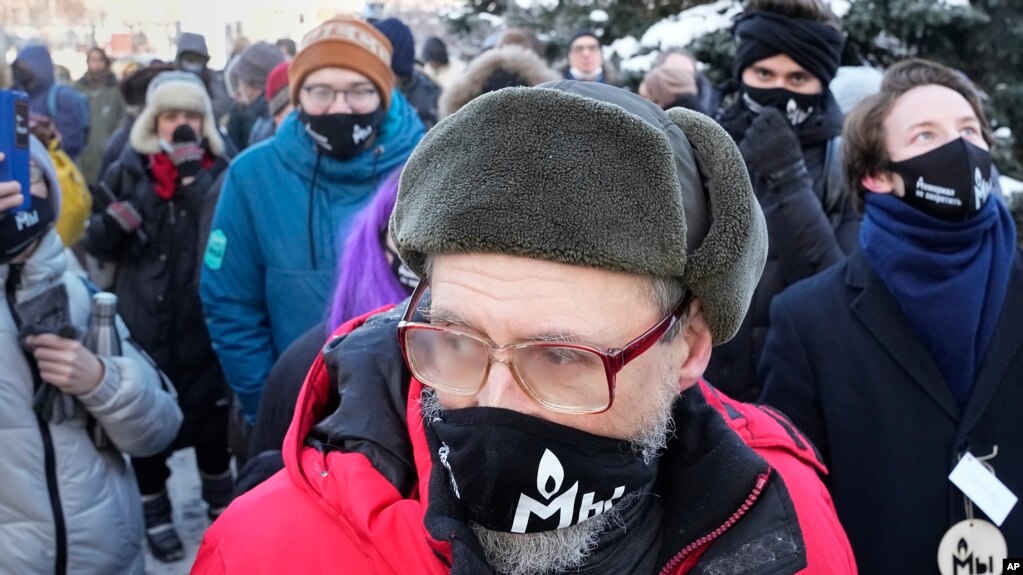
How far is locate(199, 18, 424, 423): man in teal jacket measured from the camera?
3.51m

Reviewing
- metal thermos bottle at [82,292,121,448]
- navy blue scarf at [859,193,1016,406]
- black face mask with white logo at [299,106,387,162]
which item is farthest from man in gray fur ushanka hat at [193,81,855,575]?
black face mask with white logo at [299,106,387,162]

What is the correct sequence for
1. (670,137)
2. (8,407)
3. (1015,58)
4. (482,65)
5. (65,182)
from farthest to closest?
(1015,58) → (65,182) → (482,65) → (8,407) → (670,137)

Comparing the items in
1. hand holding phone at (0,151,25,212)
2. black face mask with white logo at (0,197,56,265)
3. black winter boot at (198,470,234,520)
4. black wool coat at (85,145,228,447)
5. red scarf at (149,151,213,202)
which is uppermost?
hand holding phone at (0,151,25,212)

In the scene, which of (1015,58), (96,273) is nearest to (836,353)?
(96,273)

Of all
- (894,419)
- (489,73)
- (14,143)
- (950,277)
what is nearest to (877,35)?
(489,73)

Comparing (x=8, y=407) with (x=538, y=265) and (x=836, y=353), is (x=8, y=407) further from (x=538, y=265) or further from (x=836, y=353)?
(x=836, y=353)

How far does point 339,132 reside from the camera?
11.6 ft

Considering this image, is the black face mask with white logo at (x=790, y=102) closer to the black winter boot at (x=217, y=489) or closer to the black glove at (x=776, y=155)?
the black glove at (x=776, y=155)

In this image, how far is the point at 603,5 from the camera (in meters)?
7.44

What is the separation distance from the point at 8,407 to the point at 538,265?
5.96 ft

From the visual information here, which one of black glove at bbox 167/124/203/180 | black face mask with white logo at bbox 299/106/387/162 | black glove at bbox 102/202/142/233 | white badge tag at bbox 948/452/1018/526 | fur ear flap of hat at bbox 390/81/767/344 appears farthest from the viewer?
black glove at bbox 167/124/203/180

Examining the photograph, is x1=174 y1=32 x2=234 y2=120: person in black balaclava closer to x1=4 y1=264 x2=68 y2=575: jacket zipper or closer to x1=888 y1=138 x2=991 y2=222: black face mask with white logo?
x1=4 y1=264 x2=68 y2=575: jacket zipper

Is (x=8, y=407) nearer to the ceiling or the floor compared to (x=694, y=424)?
nearer to the floor

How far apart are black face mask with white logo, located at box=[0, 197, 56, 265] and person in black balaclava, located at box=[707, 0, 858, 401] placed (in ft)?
6.80
